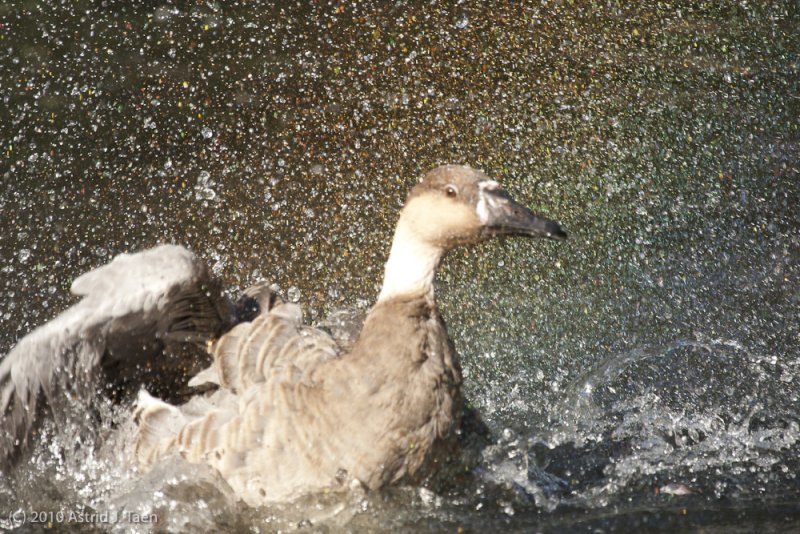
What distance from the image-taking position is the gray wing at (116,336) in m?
3.96

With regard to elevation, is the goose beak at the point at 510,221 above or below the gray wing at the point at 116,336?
above

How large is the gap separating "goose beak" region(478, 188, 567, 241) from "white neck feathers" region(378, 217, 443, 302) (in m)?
0.28

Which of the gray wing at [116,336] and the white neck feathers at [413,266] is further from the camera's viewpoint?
the white neck feathers at [413,266]

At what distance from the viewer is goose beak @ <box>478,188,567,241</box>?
4000 mm

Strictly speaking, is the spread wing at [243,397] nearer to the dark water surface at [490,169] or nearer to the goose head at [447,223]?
the goose head at [447,223]

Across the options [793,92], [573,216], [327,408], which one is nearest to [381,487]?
[327,408]

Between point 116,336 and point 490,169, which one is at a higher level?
point 490,169

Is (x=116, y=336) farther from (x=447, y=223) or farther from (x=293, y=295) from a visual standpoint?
(x=293, y=295)

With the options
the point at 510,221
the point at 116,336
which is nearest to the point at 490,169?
the point at 510,221

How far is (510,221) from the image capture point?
13.2 feet

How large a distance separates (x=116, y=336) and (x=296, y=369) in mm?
811

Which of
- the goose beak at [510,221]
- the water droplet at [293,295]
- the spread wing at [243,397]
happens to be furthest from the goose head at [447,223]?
the water droplet at [293,295]

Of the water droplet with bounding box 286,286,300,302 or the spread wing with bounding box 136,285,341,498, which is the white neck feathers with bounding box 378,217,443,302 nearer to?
the spread wing with bounding box 136,285,341,498

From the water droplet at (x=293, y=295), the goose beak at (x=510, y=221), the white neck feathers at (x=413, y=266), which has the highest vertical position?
the goose beak at (x=510, y=221)
